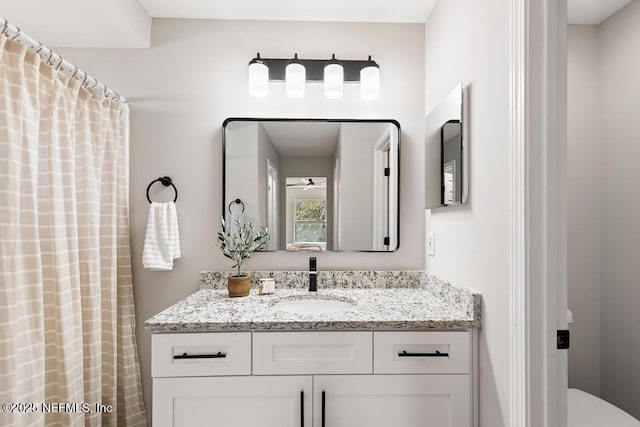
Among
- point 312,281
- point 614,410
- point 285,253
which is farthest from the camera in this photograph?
point 285,253

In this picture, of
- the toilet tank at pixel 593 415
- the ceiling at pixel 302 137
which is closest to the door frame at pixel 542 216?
the toilet tank at pixel 593 415

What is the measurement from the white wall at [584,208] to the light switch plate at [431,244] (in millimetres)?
798

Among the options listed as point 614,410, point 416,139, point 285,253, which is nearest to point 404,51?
point 416,139

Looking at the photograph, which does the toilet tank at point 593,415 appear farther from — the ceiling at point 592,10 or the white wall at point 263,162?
the ceiling at point 592,10

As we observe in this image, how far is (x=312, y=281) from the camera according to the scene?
5.88 ft

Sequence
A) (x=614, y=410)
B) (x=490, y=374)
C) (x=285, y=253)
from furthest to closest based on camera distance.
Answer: (x=285, y=253)
(x=614, y=410)
(x=490, y=374)

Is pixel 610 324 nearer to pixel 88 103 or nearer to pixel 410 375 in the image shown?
pixel 410 375

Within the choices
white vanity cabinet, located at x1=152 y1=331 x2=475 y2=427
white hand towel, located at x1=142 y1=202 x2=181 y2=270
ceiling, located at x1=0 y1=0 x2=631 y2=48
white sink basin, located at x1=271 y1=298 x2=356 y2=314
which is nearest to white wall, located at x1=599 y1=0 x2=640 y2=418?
ceiling, located at x1=0 y1=0 x2=631 y2=48

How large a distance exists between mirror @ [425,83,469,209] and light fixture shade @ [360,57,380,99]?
32cm

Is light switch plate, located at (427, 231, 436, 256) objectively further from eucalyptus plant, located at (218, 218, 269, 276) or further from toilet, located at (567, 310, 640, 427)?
eucalyptus plant, located at (218, 218, 269, 276)

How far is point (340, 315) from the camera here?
1334mm

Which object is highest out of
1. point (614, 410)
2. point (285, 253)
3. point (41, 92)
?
point (41, 92)

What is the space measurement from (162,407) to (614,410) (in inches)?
71.9

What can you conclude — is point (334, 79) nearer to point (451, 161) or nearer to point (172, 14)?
point (451, 161)
